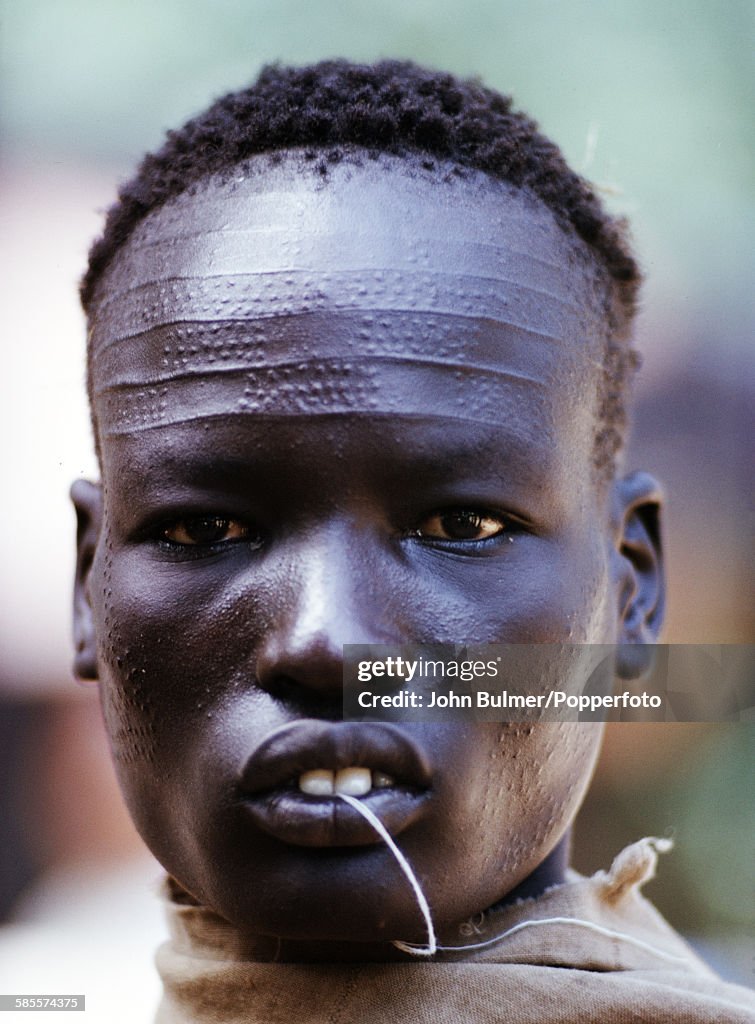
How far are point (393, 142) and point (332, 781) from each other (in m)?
0.64

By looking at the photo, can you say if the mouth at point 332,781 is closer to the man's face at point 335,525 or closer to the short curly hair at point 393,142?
the man's face at point 335,525

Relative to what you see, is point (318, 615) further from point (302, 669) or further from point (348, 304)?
point (348, 304)

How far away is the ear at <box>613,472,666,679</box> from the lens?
131cm

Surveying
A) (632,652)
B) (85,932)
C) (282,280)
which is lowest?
(85,932)

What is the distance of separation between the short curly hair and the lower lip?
1.44ft

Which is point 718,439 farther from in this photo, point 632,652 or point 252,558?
point 252,558

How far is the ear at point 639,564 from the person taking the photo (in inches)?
51.6

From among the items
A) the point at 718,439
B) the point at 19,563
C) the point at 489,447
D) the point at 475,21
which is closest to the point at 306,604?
the point at 489,447

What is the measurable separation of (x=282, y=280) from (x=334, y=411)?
143mm

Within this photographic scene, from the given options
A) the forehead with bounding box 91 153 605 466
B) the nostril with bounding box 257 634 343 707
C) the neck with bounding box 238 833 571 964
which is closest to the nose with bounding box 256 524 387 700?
the nostril with bounding box 257 634 343 707

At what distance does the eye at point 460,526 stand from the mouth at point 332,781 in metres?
0.19

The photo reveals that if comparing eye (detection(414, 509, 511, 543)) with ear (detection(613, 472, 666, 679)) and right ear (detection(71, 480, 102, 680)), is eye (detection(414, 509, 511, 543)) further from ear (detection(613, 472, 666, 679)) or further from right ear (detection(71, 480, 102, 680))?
right ear (detection(71, 480, 102, 680))

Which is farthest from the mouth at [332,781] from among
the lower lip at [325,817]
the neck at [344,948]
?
the neck at [344,948]

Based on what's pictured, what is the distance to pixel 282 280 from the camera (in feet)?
3.63
